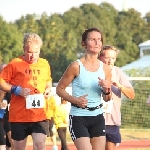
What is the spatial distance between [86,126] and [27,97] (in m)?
1.59

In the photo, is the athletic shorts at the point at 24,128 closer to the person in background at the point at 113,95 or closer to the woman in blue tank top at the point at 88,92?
the person in background at the point at 113,95

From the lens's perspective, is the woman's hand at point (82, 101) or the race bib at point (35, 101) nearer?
the woman's hand at point (82, 101)

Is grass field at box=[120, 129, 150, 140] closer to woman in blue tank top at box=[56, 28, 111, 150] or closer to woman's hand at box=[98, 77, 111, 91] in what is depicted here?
woman in blue tank top at box=[56, 28, 111, 150]

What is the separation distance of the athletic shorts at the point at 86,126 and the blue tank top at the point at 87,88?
0.06 metres

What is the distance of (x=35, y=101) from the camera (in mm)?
8953

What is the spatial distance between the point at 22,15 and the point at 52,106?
208ft

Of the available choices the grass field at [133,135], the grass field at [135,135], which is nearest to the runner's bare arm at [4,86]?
the grass field at [133,135]

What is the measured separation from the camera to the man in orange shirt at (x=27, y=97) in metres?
8.98

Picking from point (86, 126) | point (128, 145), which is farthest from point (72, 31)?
point (86, 126)

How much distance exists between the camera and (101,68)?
25.1 feet

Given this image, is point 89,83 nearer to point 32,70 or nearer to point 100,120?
point 100,120

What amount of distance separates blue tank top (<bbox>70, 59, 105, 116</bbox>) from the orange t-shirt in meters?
1.52

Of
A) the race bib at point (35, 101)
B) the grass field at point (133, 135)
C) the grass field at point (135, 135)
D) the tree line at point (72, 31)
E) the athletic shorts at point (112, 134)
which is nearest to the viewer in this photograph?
the race bib at point (35, 101)

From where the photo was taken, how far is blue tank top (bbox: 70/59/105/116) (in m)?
7.50
